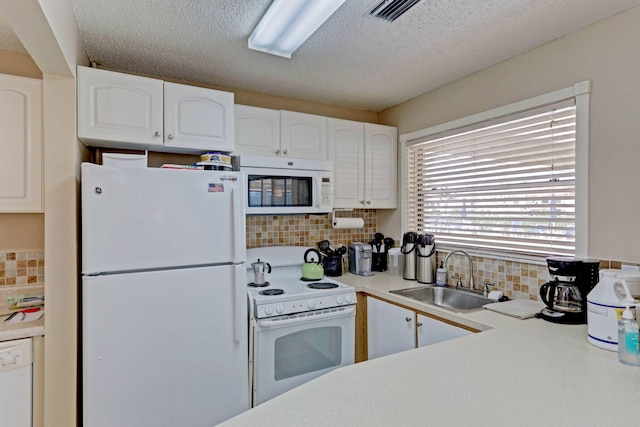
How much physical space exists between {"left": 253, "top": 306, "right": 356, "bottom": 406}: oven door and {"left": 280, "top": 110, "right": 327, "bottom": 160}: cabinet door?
3.96ft

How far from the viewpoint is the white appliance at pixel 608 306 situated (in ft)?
4.28

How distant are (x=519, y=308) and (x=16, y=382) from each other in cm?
254

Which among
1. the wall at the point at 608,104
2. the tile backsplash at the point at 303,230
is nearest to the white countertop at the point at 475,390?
the wall at the point at 608,104

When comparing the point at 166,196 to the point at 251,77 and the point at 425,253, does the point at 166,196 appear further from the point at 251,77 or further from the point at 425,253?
the point at 425,253

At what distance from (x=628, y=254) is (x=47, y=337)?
2839 millimetres

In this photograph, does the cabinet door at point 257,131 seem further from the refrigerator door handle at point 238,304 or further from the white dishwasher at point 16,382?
the white dishwasher at point 16,382

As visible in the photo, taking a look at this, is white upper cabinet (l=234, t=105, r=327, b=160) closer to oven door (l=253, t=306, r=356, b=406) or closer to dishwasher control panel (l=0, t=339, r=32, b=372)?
oven door (l=253, t=306, r=356, b=406)

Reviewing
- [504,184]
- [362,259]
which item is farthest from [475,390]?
[362,259]

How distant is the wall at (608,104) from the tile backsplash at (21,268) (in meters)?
3.19

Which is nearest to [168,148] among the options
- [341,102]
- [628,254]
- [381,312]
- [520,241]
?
[341,102]

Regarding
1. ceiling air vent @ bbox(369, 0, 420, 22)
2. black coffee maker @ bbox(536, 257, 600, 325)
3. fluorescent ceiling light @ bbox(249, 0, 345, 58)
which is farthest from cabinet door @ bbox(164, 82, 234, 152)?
black coffee maker @ bbox(536, 257, 600, 325)

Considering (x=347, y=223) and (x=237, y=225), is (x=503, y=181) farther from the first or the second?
(x=237, y=225)

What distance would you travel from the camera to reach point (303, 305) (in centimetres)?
218

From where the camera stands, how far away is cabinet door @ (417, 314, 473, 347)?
1.84m
